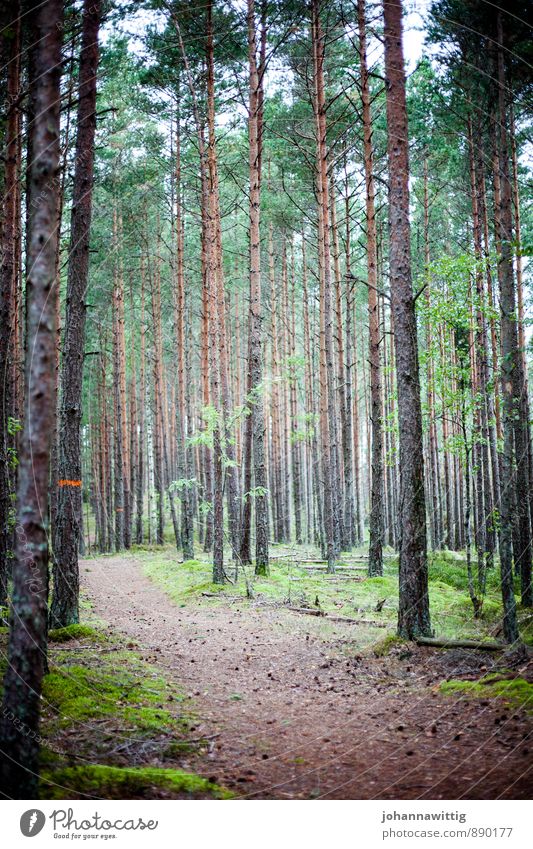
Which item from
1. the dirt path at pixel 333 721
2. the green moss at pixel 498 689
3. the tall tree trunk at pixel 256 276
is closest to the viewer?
the dirt path at pixel 333 721

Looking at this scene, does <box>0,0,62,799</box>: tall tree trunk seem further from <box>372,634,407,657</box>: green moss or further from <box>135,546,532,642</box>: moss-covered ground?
<box>135,546,532,642</box>: moss-covered ground

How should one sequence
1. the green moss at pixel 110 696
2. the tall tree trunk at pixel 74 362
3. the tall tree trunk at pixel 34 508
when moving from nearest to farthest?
the tall tree trunk at pixel 34 508
the green moss at pixel 110 696
the tall tree trunk at pixel 74 362

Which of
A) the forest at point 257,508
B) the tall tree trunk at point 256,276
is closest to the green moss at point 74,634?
the forest at point 257,508

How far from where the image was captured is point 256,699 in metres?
6.23

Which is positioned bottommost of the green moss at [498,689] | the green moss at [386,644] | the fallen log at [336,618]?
the fallen log at [336,618]

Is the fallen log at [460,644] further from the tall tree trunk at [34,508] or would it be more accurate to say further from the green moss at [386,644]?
the tall tree trunk at [34,508]

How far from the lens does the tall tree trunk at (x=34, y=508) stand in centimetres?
342

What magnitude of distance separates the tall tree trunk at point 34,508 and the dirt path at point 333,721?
4.65ft

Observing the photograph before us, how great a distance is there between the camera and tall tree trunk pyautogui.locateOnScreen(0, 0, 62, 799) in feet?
11.2

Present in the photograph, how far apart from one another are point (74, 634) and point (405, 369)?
6230 mm

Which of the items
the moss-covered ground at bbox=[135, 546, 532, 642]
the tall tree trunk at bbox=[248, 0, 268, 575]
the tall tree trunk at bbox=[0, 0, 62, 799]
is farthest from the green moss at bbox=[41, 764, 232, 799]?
the tall tree trunk at bbox=[248, 0, 268, 575]

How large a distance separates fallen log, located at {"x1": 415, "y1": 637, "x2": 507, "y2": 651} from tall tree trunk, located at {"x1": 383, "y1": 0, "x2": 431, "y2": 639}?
0.87ft
